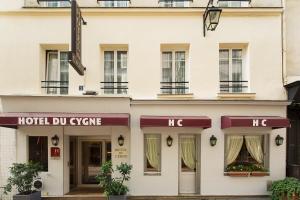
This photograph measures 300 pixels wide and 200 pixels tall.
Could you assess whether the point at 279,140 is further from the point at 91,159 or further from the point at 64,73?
the point at 64,73

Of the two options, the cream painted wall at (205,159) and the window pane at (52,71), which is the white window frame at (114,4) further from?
the cream painted wall at (205,159)

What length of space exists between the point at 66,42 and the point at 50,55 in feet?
3.52

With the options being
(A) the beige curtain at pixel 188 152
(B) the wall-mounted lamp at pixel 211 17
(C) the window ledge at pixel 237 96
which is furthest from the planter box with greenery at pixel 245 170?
(B) the wall-mounted lamp at pixel 211 17

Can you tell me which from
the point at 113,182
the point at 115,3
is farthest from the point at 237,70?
the point at 113,182

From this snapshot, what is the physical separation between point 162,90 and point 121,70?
187cm

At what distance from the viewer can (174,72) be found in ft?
37.3

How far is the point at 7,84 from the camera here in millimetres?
10984

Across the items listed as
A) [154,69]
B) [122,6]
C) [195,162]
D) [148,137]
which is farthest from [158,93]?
[122,6]

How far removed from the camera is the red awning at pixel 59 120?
9.62m

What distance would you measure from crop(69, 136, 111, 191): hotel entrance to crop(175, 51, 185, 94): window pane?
385cm

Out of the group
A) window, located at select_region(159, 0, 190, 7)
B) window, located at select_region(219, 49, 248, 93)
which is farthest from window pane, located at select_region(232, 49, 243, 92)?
window, located at select_region(159, 0, 190, 7)

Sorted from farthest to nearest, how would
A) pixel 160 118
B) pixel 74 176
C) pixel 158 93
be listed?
pixel 74 176 → pixel 158 93 → pixel 160 118

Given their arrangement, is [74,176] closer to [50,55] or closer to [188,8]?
Answer: [50,55]

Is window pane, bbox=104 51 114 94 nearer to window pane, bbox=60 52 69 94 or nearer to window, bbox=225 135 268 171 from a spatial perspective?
window pane, bbox=60 52 69 94
